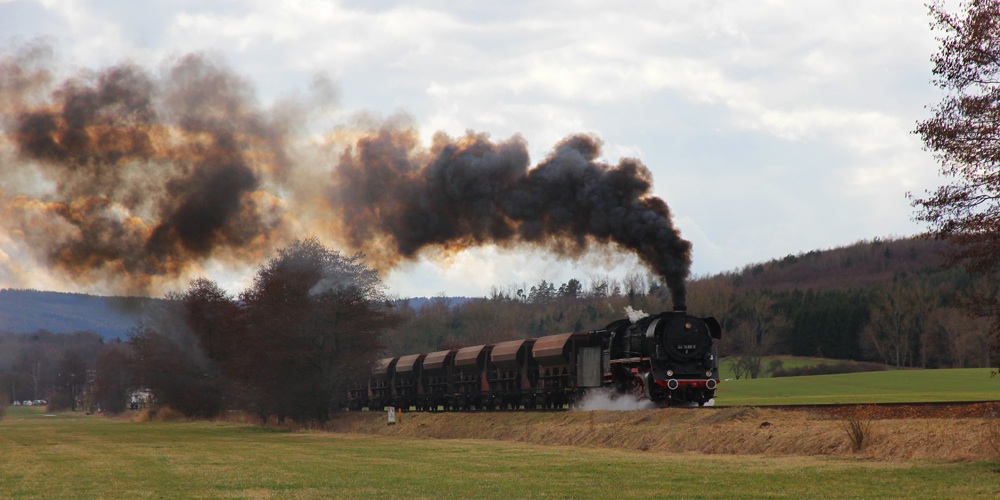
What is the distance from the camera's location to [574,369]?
162ft

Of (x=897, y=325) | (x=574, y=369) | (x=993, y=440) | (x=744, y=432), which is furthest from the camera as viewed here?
(x=897, y=325)

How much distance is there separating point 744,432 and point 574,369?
57.3 feet

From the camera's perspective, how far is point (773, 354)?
14950 centimetres

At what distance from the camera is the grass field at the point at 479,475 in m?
21.0

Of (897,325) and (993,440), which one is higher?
(897,325)

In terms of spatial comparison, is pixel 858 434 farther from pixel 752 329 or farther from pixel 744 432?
pixel 752 329

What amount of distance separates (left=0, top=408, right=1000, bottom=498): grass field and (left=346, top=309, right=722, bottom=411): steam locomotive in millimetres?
6913

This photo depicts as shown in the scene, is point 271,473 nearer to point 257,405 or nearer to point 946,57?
point 946,57

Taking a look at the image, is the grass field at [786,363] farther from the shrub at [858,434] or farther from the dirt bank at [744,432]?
the shrub at [858,434]

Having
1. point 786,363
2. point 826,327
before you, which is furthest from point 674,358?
point 826,327

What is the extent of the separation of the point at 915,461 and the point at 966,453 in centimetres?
116

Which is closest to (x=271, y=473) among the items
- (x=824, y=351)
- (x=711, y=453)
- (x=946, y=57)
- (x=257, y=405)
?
(x=711, y=453)

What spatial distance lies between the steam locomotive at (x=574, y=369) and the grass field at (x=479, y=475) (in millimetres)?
6913

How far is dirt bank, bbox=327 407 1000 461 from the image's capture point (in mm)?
25906
